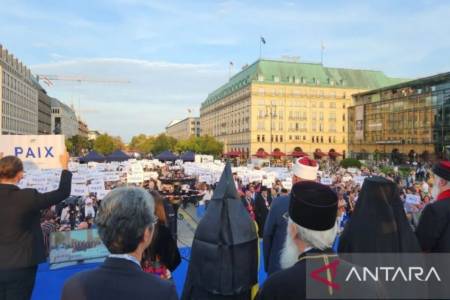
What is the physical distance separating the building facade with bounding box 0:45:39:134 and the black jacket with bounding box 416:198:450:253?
95.6 metres

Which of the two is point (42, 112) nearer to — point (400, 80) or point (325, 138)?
point (325, 138)

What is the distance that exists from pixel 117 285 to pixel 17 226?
2330 millimetres

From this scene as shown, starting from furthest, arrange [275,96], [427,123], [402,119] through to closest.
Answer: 1. [275,96]
2. [402,119]
3. [427,123]

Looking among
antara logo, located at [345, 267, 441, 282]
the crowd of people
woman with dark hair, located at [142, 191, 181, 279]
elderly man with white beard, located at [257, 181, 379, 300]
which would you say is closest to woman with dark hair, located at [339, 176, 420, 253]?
the crowd of people

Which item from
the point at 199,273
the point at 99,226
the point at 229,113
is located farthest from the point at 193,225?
the point at 229,113

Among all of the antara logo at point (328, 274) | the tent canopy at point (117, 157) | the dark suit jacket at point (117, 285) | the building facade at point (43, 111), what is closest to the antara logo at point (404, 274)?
the antara logo at point (328, 274)

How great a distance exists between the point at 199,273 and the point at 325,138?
98.3m

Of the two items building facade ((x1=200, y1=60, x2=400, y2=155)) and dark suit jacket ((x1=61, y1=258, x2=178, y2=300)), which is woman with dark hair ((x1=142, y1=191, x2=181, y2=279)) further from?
building facade ((x1=200, y1=60, x2=400, y2=155))

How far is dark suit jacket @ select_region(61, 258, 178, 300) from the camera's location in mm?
2062

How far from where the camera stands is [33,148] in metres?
9.78

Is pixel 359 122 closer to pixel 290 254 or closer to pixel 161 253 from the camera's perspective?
pixel 161 253

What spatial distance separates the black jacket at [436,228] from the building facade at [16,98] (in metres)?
95.6

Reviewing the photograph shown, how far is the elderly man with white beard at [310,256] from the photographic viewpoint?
2135 mm

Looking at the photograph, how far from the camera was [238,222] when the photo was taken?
3.26 metres
